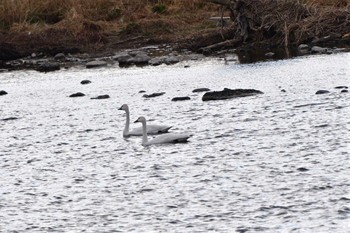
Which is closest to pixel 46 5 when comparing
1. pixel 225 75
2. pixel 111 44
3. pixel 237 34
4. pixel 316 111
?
pixel 111 44

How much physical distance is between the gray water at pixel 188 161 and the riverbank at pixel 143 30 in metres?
6.06

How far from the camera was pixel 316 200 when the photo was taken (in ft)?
40.9

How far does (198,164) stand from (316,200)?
3332 mm

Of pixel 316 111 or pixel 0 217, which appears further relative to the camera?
pixel 316 111

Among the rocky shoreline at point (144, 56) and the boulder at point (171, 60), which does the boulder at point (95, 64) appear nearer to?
the rocky shoreline at point (144, 56)

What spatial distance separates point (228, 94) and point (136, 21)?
50.8 feet

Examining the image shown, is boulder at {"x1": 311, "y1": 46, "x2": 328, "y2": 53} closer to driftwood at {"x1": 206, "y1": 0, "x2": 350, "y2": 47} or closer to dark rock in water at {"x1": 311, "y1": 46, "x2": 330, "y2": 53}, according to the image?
dark rock in water at {"x1": 311, "y1": 46, "x2": 330, "y2": 53}

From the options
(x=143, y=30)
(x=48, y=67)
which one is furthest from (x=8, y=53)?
(x=143, y=30)

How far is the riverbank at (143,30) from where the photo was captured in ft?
108

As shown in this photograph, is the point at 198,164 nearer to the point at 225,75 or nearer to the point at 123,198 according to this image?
the point at 123,198

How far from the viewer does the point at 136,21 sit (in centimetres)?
3775

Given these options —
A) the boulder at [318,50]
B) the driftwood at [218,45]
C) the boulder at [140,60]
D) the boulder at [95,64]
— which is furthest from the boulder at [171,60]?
the boulder at [318,50]

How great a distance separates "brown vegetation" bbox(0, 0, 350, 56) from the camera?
32969mm

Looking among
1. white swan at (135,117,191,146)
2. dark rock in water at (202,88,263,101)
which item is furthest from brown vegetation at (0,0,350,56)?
white swan at (135,117,191,146)
